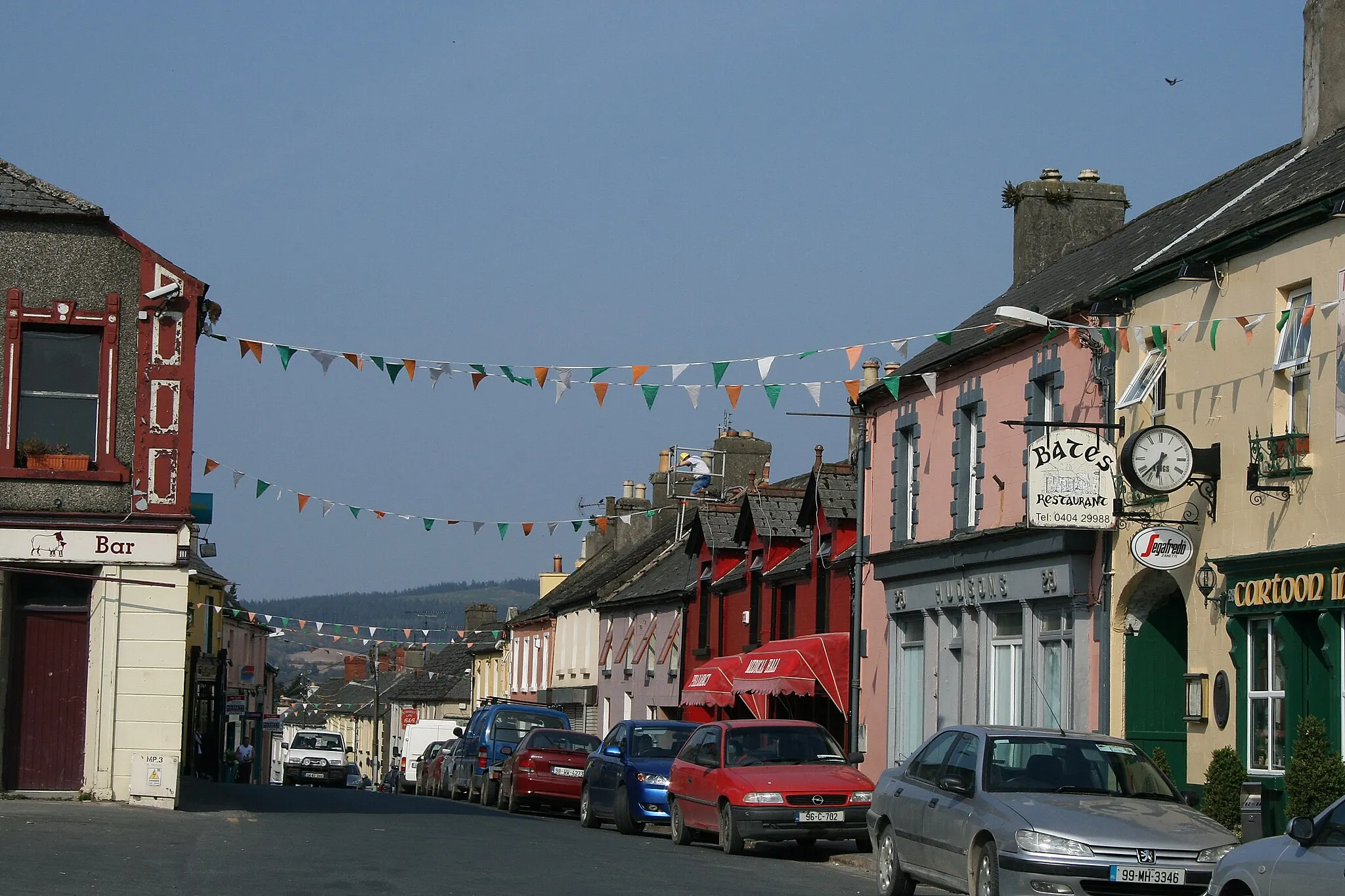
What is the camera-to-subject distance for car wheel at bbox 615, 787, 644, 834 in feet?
75.4

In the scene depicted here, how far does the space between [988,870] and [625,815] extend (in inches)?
440

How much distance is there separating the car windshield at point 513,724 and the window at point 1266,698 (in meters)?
17.5

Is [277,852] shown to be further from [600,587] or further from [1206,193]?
[600,587]

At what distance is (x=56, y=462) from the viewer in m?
21.8

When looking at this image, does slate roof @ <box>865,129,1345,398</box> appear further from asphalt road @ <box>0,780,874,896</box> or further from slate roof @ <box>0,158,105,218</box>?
slate roof @ <box>0,158,105,218</box>

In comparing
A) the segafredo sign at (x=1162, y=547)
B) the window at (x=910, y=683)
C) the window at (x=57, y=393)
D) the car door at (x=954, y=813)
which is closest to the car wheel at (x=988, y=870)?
the car door at (x=954, y=813)

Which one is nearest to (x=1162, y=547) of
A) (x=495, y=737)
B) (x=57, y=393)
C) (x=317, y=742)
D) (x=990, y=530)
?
(x=990, y=530)

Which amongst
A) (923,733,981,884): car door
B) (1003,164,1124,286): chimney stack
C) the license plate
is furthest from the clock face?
(1003,164,1124,286): chimney stack

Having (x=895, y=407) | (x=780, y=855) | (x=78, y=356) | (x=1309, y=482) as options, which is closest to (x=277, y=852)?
(x=780, y=855)

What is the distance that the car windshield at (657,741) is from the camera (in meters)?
23.8

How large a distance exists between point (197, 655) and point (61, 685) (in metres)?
23.9

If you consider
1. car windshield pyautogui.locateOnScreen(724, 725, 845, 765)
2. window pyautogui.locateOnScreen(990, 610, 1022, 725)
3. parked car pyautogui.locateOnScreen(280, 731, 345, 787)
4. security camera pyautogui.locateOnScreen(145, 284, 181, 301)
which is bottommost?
parked car pyautogui.locateOnScreen(280, 731, 345, 787)

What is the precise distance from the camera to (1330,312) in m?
16.7

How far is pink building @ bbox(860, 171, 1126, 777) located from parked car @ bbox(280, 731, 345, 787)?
37.2 meters
